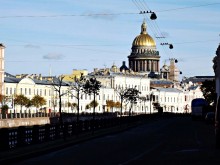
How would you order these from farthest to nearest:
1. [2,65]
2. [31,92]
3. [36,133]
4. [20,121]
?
[31,92] < [2,65] < [20,121] < [36,133]

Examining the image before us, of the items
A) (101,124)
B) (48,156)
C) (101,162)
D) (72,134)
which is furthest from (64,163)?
(101,124)

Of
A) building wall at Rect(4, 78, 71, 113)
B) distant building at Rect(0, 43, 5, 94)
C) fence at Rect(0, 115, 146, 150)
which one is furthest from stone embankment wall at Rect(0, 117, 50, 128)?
distant building at Rect(0, 43, 5, 94)

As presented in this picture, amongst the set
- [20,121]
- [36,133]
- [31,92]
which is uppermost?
[31,92]

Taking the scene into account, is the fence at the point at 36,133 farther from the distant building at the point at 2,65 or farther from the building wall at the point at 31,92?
the distant building at the point at 2,65

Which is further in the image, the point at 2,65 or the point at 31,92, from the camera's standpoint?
the point at 31,92

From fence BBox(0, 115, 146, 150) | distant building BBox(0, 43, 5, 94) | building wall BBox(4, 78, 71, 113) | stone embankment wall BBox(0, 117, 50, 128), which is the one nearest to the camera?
fence BBox(0, 115, 146, 150)

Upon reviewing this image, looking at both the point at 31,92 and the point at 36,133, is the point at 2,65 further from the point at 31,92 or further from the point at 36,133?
the point at 36,133

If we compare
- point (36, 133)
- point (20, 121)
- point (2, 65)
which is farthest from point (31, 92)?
point (36, 133)

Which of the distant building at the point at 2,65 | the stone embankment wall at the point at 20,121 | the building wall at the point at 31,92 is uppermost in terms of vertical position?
the distant building at the point at 2,65

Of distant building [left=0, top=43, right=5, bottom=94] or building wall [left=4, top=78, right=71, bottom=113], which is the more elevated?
distant building [left=0, top=43, right=5, bottom=94]

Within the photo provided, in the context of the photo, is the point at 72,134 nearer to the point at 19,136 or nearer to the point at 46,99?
the point at 19,136

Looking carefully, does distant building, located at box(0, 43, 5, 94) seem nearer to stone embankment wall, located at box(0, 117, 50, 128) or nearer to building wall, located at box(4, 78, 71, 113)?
building wall, located at box(4, 78, 71, 113)

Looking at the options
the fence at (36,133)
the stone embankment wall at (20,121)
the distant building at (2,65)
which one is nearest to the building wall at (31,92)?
the distant building at (2,65)

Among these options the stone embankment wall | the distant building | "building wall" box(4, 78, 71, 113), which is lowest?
the stone embankment wall
